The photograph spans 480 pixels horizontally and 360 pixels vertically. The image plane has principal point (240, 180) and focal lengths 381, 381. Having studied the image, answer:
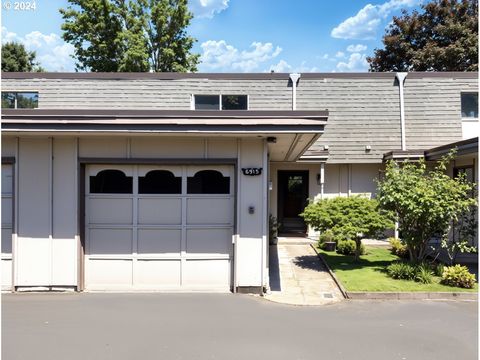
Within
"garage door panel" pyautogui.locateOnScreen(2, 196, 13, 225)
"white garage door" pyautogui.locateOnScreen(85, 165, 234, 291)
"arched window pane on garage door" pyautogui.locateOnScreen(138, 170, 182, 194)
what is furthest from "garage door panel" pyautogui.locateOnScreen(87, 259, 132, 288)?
"garage door panel" pyautogui.locateOnScreen(2, 196, 13, 225)

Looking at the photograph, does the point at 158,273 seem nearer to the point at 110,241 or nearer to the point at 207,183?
the point at 110,241

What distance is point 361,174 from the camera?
47.1 feet

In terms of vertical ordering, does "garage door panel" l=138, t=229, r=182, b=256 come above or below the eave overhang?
below

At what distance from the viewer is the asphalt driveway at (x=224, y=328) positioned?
461 centimetres

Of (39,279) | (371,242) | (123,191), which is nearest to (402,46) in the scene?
(371,242)

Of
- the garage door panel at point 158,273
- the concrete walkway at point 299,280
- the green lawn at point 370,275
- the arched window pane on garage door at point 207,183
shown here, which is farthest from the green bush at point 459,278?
the garage door panel at point 158,273

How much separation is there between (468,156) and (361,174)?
14.4 ft

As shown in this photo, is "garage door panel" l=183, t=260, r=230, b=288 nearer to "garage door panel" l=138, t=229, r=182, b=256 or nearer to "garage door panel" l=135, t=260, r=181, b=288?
"garage door panel" l=135, t=260, r=181, b=288

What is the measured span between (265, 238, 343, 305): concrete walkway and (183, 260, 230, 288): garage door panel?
92cm

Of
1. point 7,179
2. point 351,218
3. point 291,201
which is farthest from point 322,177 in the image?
point 7,179

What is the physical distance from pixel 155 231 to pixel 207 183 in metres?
1.36

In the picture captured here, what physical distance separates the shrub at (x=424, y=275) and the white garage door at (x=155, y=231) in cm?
380

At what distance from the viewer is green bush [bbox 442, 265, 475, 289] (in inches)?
283

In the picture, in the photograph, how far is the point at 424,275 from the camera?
7.48 metres
